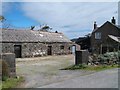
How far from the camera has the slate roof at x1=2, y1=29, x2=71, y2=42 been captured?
3925 centimetres

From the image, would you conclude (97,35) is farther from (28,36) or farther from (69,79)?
(69,79)

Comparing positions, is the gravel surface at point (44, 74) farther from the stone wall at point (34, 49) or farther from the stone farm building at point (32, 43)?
the stone farm building at point (32, 43)

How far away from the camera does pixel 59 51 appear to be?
46000 millimetres

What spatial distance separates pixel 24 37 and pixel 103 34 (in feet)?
69.4

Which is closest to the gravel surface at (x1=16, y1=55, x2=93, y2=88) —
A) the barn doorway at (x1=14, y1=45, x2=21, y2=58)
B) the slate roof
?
the barn doorway at (x1=14, y1=45, x2=21, y2=58)

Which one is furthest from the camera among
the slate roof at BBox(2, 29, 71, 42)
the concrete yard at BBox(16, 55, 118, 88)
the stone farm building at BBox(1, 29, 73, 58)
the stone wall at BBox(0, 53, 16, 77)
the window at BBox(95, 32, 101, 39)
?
the window at BBox(95, 32, 101, 39)

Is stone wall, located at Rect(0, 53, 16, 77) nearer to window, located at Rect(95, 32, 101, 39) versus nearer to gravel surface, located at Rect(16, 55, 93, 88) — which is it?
gravel surface, located at Rect(16, 55, 93, 88)

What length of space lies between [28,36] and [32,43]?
195cm

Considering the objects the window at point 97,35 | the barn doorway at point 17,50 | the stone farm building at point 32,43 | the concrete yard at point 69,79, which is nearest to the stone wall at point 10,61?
the concrete yard at point 69,79

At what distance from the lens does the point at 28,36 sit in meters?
42.3

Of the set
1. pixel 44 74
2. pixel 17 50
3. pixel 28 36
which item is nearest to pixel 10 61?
pixel 44 74

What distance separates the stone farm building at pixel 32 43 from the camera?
38500mm

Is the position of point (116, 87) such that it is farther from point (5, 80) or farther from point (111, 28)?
point (111, 28)

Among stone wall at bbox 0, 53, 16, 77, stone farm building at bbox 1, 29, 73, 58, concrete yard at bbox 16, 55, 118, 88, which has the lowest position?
concrete yard at bbox 16, 55, 118, 88
